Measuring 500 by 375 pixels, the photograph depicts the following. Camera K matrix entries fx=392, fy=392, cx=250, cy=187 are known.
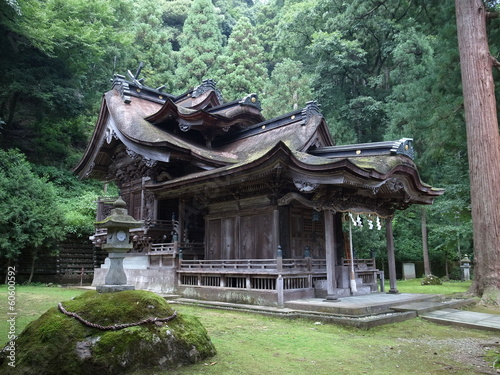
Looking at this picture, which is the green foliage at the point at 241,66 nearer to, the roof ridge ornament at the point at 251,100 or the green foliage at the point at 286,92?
the green foliage at the point at 286,92

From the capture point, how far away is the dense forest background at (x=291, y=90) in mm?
16438

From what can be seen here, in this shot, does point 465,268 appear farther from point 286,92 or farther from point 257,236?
point 257,236

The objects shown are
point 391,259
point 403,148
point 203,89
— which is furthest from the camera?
point 203,89

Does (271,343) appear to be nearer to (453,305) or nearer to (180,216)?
(453,305)

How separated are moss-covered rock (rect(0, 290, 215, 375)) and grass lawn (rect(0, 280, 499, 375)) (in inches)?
8.3

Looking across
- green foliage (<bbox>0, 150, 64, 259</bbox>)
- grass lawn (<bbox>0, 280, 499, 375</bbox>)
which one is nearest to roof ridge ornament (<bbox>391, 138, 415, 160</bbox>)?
grass lawn (<bbox>0, 280, 499, 375</bbox>)

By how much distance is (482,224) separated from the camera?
1137 centimetres

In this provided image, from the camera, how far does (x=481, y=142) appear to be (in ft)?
38.2

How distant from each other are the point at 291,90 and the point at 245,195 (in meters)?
16.9

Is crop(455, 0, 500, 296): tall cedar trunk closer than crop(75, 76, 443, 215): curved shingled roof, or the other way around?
crop(75, 76, 443, 215): curved shingled roof

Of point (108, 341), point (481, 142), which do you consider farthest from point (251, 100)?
point (108, 341)

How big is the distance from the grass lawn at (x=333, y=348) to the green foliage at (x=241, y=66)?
2933cm

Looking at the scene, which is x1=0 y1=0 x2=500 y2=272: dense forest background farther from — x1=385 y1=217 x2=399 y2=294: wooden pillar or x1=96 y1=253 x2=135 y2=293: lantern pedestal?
x1=96 y1=253 x2=135 y2=293: lantern pedestal

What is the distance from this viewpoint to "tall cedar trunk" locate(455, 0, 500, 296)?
36.7 ft
